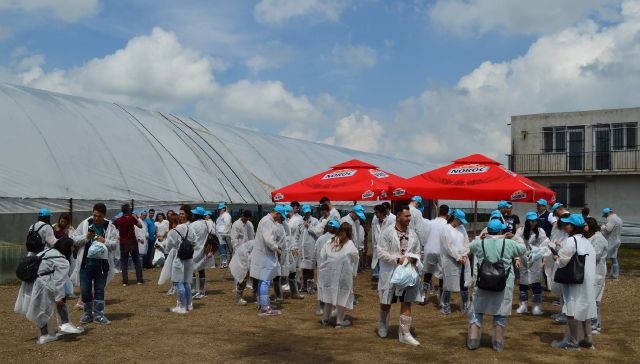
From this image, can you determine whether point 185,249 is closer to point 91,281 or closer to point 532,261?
point 91,281

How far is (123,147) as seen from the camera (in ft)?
67.8

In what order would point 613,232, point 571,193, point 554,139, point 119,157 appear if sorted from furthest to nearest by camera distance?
point 554,139, point 571,193, point 119,157, point 613,232

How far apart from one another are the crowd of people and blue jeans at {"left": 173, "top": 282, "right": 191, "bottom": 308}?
17mm

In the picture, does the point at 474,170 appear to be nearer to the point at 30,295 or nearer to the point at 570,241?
the point at 570,241

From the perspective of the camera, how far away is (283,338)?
25.9 ft

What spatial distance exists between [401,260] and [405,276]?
0.76 feet

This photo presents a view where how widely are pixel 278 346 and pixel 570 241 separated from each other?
3.81 m

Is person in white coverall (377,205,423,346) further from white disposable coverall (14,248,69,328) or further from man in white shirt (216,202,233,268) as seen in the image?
man in white shirt (216,202,233,268)

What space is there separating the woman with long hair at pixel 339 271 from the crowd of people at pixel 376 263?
14 mm

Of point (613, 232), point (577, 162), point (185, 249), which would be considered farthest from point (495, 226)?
point (577, 162)

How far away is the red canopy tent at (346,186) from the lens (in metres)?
13.7

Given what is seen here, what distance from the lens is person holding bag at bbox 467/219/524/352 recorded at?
22.9 ft

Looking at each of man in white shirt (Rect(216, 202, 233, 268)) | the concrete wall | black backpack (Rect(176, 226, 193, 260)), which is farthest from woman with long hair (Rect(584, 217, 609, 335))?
the concrete wall

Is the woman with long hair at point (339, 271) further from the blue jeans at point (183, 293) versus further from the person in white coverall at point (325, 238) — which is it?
the blue jeans at point (183, 293)
